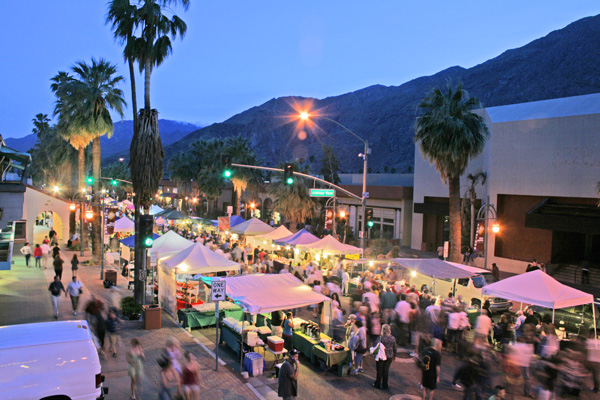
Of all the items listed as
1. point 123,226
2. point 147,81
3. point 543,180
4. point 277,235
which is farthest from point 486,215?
point 123,226

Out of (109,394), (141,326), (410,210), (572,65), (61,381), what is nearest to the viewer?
(61,381)

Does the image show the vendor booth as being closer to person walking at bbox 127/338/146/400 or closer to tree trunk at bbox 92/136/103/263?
person walking at bbox 127/338/146/400

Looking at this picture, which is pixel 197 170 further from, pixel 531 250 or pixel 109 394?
pixel 109 394

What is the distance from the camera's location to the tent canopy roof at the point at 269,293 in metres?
12.0

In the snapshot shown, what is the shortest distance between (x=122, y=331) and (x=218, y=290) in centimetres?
536

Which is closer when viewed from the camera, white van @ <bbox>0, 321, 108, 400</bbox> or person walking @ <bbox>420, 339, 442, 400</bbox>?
white van @ <bbox>0, 321, 108, 400</bbox>

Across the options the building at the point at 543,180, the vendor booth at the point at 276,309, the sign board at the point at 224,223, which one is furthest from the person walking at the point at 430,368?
the sign board at the point at 224,223

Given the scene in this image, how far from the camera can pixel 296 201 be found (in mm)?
40594

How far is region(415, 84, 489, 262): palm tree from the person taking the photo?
2364 cm

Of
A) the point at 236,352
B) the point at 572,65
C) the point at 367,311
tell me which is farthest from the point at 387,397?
the point at 572,65

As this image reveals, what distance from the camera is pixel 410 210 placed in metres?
40.9

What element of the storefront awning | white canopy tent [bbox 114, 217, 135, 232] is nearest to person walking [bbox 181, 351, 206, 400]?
the storefront awning

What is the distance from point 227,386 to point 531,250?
974 inches

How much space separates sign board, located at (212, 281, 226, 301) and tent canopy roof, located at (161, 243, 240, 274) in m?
5.70
